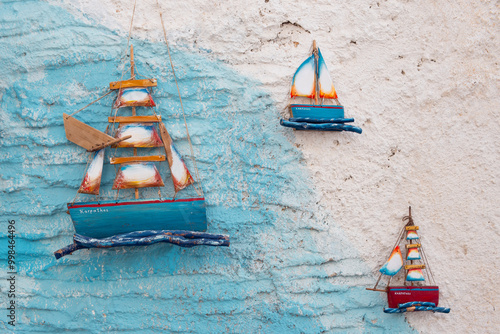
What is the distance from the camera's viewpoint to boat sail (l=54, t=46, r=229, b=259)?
149 centimetres

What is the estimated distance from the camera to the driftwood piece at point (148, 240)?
4.81 feet

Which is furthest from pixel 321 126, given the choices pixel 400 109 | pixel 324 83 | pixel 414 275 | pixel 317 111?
pixel 414 275

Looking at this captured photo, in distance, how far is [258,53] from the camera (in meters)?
1.69

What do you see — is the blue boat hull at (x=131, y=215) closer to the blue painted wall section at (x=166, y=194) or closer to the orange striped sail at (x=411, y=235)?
the blue painted wall section at (x=166, y=194)

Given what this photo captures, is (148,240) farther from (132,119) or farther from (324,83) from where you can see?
(324,83)

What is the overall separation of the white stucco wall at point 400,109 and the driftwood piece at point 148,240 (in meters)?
0.47

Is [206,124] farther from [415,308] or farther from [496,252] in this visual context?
[496,252]

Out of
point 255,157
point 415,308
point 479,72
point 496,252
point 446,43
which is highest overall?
point 446,43

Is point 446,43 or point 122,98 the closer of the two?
point 122,98

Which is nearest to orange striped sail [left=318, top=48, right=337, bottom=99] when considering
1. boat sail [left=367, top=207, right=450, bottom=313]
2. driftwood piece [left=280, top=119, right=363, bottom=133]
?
driftwood piece [left=280, top=119, right=363, bottom=133]

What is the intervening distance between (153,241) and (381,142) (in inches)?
37.2

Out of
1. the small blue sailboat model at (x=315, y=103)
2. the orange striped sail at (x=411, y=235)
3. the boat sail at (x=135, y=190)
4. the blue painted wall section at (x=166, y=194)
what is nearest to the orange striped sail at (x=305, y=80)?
the small blue sailboat model at (x=315, y=103)

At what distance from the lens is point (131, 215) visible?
1507 mm

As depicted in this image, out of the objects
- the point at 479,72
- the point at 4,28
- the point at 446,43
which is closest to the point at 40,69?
the point at 4,28
